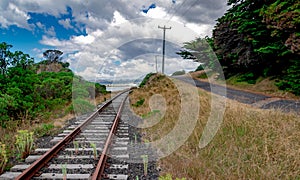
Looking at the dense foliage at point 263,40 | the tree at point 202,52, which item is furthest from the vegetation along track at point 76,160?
the tree at point 202,52

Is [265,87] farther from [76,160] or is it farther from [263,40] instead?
[76,160]

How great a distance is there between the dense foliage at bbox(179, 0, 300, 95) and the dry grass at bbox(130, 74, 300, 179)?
1051cm

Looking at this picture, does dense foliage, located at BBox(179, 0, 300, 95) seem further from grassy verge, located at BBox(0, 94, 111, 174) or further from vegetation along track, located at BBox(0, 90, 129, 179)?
grassy verge, located at BBox(0, 94, 111, 174)

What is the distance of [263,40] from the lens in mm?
18094

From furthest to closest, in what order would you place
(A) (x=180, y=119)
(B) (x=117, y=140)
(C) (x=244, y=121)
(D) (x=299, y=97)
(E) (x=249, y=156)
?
(D) (x=299, y=97) → (A) (x=180, y=119) → (B) (x=117, y=140) → (C) (x=244, y=121) → (E) (x=249, y=156)

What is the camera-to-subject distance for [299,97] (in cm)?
1385

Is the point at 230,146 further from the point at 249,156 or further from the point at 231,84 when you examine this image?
the point at 231,84

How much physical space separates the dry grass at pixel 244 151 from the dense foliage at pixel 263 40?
34.5 feet

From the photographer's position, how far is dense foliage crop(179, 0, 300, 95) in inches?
540

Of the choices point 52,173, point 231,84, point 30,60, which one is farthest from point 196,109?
point 231,84

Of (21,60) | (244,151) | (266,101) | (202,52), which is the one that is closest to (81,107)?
(21,60)

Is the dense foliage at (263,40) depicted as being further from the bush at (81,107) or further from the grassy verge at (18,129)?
the grassy verge at (18,129)

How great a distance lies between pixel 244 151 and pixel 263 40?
16.9 meters

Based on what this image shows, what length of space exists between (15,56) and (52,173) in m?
5.99
